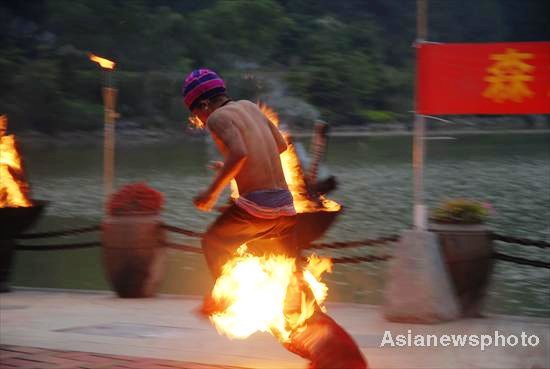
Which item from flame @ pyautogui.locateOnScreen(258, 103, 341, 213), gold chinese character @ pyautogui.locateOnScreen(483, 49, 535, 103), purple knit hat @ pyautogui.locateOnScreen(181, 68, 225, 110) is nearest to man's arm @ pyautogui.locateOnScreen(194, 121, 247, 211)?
purple knit hat @ pyautogui.locateOnScreen(181, 68, 225, 110)

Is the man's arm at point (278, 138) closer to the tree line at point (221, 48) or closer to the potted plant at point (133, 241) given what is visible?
the potted plant at point (133, 241)

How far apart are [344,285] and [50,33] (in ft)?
186

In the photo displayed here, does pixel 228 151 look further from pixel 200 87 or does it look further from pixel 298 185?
pixel 298 185

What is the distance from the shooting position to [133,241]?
362 inches

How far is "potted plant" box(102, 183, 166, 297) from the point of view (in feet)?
30.2

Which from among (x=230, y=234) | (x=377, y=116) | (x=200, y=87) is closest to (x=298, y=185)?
(x=200, y=87)

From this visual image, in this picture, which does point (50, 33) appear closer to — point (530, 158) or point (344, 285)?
point (530, 158)

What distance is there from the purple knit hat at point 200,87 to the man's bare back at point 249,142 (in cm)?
17

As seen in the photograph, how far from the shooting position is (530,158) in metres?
46.0

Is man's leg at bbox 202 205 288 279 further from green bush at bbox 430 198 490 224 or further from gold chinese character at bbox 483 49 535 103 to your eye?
green bush at bbox 430 198 490 224

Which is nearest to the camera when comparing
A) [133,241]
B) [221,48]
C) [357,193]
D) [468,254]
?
[468,254]

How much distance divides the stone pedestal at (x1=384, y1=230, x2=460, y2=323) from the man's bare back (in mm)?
2173

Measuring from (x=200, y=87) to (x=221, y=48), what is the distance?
196ft

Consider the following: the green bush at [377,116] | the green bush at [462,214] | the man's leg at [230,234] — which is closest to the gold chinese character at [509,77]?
the green bush at [462,214]
